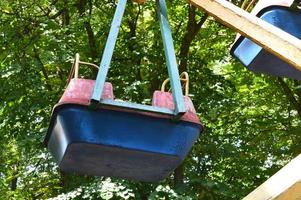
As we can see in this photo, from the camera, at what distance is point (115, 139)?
1730mm

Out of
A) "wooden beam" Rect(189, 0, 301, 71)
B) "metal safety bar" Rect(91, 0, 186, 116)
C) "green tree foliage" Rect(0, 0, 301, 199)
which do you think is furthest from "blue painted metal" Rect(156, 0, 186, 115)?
"green tree foliage" Rect(0, 0, 301, 199)

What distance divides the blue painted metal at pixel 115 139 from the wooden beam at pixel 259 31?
1.19 feet

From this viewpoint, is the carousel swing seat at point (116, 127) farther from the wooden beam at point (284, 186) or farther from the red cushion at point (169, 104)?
the wooden beam at point (284, 186)

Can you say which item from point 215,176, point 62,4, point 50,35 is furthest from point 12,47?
point 215,176

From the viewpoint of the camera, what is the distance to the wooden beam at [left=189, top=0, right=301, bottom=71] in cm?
164

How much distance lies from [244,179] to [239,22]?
488cm

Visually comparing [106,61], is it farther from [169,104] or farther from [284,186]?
[284,186]

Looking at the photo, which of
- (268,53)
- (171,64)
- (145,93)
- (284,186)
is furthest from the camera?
(145,93)

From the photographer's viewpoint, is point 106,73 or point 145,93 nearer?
point 106,73

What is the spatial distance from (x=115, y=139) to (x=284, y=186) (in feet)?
2.12

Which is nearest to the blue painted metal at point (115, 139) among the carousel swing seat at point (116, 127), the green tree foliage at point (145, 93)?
the carousel swing seat at point (116, 127)

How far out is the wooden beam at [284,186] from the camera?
1238 millimetres

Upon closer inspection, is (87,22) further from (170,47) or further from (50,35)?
(170,47)

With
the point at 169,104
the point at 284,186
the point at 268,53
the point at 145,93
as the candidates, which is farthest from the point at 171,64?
the point at 145,93
